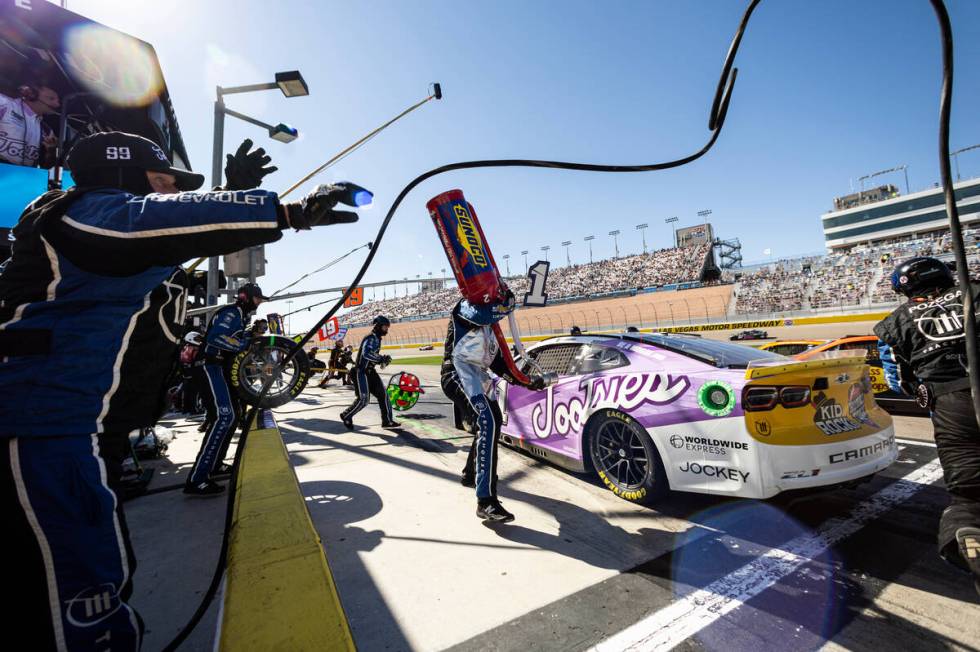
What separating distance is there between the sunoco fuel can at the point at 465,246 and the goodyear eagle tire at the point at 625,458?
1429mm

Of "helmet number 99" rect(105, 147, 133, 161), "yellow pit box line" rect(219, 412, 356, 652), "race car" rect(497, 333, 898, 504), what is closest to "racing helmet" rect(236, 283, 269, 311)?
"yellow pit box line" rect(219, 412, 356, 652)

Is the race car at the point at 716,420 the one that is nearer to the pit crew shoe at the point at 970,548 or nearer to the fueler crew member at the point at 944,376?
the fueler crew member at the point at 944,376

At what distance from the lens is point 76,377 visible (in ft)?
4.53

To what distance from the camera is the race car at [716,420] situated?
2.68m

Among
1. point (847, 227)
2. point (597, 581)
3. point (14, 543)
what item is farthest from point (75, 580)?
point (847, 227)

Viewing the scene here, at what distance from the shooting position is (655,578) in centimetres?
240

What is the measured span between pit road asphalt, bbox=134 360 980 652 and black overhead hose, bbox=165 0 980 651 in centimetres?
75

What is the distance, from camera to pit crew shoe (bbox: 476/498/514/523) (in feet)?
10.2

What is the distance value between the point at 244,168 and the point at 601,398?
2.95m

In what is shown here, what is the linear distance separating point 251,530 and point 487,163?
6.88 ft

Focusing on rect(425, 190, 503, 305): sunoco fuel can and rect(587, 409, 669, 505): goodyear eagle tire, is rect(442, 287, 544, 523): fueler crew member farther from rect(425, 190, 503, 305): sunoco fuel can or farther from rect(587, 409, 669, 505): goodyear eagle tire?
rect(587, 409, 669, 505): goodyear eagle tire

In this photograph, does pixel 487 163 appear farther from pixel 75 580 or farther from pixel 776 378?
pixel 776 378

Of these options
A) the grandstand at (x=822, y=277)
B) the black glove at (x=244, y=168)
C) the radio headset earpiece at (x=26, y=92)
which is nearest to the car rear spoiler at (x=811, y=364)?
the black glove at (x=244, y=168)

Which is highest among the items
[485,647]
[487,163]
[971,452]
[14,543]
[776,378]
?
[487,163]
